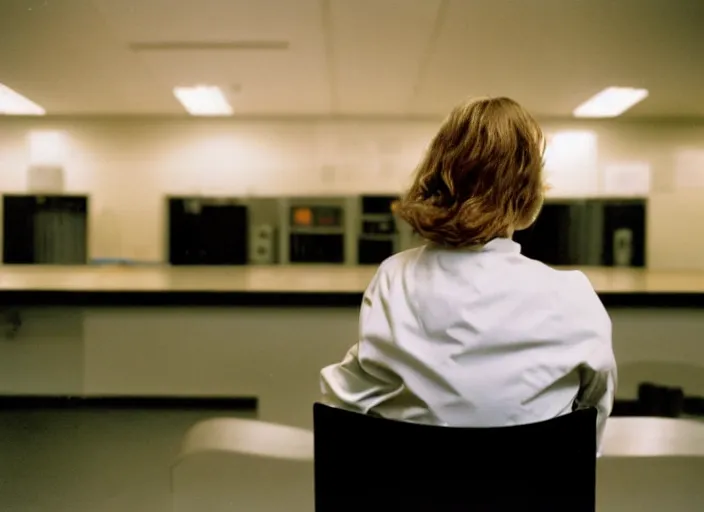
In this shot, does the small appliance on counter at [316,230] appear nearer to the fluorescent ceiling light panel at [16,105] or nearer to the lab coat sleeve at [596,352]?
the fluorescent ceiling light panel at [16,105]

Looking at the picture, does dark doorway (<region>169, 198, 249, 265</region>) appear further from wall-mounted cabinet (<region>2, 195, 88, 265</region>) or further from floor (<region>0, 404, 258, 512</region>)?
floor (<region>0, 404, 258, 512</region>)

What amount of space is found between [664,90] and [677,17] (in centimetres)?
153

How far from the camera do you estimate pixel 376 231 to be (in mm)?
4852

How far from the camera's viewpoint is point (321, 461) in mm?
574

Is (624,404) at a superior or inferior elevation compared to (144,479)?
superior

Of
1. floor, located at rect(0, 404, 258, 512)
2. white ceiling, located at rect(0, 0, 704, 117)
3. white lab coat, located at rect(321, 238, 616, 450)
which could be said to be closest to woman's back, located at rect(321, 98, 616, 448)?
white lab coat, located at rect(321, 238, 616, 450)

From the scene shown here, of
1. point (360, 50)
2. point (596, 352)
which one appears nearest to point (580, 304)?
point (596, 352)

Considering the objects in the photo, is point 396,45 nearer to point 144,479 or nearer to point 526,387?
point 144,479

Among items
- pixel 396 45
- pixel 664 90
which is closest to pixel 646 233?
pixel 664 90

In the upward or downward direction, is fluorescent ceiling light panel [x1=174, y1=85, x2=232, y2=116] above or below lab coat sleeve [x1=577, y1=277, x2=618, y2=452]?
above

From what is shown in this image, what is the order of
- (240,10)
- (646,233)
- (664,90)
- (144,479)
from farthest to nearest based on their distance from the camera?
(646,233)
(664,90)
(240,10)
(144,479)

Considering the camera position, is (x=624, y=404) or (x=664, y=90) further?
(x=664, y=90)

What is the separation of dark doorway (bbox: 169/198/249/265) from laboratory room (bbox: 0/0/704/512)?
0.8 inches

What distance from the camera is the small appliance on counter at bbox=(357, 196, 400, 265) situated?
480 centimetres
